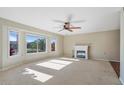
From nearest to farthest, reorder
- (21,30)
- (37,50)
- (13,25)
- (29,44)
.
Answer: (13,25), (21,30), (29,44), (37,50)

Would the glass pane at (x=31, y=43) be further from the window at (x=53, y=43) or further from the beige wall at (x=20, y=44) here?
the window at (x=53, y=43)

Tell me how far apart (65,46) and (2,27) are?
19.1 ft

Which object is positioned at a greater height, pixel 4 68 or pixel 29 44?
pixel 29 44

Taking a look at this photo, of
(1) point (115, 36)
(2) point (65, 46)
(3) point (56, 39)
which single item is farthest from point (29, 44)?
(1) point (115, 36)

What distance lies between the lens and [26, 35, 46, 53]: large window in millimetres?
5718

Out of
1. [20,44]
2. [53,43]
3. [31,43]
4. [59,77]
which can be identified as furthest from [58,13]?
[53,43]

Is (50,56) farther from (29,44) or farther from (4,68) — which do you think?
(4,68)

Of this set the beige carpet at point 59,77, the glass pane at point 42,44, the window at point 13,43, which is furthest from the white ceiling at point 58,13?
the glass pane at point 42,44

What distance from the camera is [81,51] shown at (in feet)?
25.4

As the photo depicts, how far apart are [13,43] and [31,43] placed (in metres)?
1.38

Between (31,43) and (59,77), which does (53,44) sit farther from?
(59,77)

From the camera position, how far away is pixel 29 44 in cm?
577

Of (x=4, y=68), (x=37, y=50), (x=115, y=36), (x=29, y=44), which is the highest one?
(x=115, y=36)

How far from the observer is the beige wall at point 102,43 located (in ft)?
21.3
